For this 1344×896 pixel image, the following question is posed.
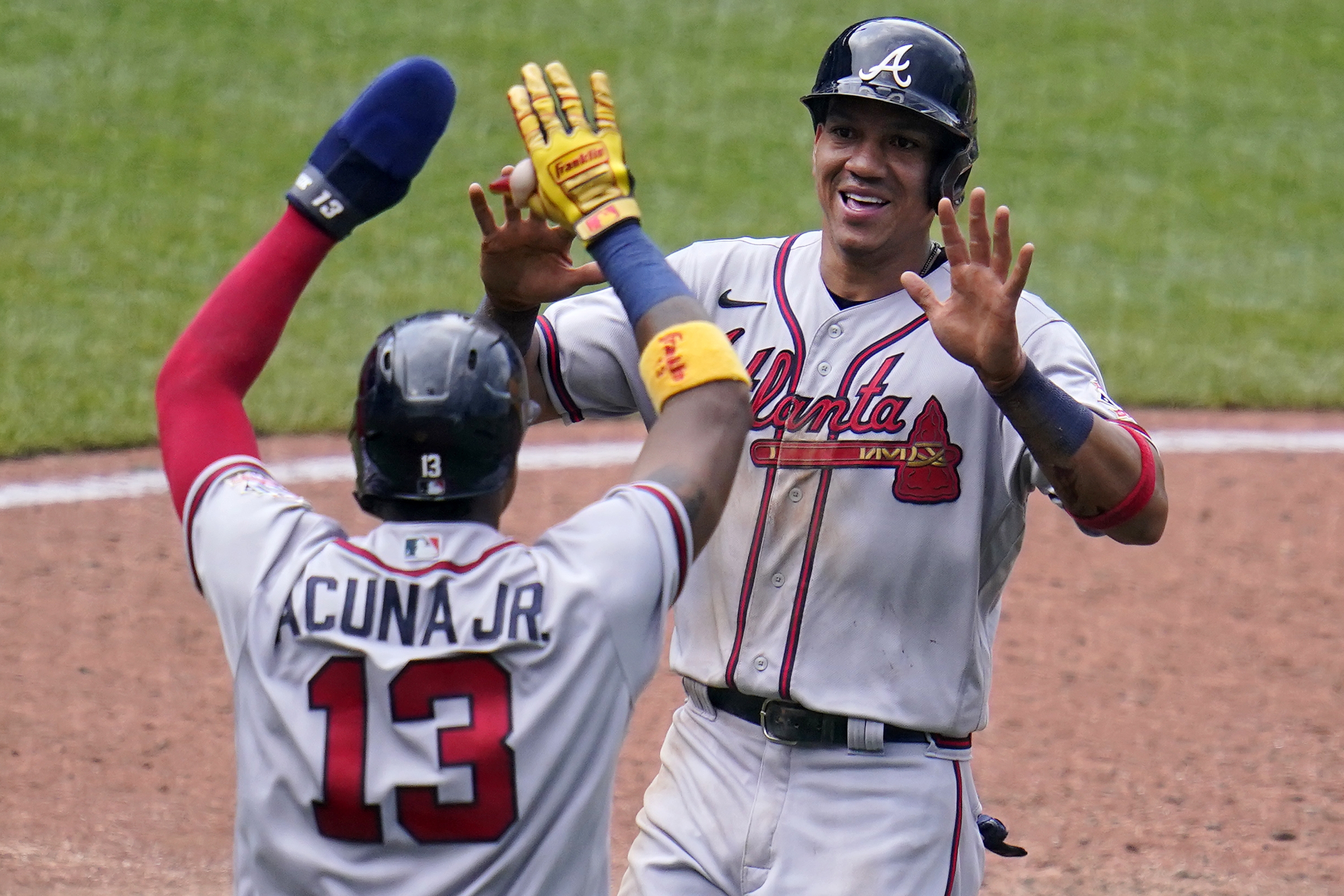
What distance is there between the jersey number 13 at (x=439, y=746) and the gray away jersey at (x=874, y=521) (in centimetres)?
100

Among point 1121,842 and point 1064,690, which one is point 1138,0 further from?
point 1121,842

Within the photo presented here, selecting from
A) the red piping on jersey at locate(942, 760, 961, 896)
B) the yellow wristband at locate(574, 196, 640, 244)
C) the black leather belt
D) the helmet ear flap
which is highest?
the helmet ear flap

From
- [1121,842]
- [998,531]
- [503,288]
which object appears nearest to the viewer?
[998,531]

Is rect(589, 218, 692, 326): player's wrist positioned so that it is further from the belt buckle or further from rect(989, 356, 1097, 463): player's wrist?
the belt buckle

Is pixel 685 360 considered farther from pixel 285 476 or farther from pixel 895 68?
pixel 285 476

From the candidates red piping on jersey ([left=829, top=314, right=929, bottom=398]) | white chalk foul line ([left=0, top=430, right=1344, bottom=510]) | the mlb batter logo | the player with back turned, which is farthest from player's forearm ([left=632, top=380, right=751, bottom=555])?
white chalk foul line ([left=0, top=430, right=1344, bottom=510])

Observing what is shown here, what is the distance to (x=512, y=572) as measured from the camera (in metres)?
2.25

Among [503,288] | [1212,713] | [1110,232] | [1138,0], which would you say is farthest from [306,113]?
[503,288]

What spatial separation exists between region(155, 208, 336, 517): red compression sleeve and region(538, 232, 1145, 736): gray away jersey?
39.2 inches

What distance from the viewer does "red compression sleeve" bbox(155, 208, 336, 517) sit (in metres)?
2.41

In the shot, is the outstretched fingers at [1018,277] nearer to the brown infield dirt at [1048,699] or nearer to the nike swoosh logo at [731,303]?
the nike swoosh logo at [731,303]

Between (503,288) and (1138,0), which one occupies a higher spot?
(1138,0)

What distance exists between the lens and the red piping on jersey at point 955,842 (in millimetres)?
3139

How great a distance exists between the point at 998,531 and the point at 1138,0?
45.6ft
